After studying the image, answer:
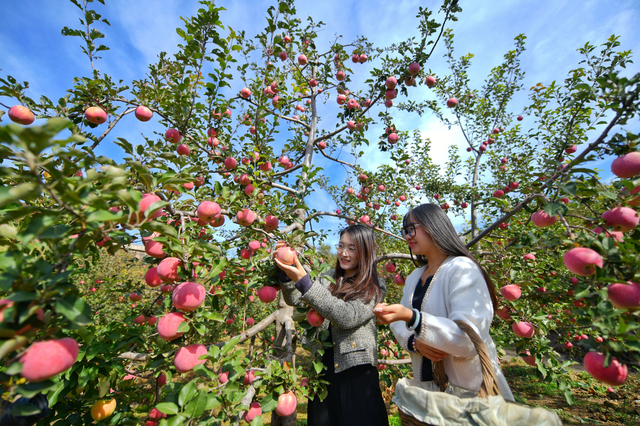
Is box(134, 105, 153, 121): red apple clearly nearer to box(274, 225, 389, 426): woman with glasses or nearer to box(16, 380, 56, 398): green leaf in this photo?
box(274, 225, 389, 426): woman with glasses

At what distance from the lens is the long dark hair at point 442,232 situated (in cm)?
144

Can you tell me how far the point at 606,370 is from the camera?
96 centimetres

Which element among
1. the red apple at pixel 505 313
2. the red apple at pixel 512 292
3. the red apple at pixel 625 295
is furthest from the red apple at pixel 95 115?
the red apple at pixel 505 313

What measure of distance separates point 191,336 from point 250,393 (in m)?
0.47

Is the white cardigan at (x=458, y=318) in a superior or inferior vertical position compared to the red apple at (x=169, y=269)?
inferior

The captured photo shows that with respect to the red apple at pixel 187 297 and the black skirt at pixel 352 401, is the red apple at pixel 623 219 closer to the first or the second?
the black skirt at pixel 352 401

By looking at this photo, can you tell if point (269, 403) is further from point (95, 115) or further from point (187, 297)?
point (95, 115)

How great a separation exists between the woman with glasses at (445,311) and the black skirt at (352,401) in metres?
0.37

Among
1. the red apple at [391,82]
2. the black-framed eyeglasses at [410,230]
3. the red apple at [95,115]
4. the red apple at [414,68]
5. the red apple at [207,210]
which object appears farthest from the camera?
the red apple at [391,82]

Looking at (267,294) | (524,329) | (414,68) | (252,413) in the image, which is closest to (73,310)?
(267,294)

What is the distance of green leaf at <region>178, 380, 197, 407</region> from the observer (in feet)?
3.23

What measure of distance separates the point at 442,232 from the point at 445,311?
41cm

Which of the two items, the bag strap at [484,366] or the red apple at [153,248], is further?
the red apple at [153,248]

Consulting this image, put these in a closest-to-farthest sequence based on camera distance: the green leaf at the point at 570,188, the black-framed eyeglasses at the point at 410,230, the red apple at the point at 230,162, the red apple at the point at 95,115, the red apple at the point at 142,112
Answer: the green leaf at the point at 570,188 → the black-framed eyeglasses at the point at 410,230 → the red apple at the point at 95,115 → the red apple at the point at 142,112 → the red apple at the point at 230,162
